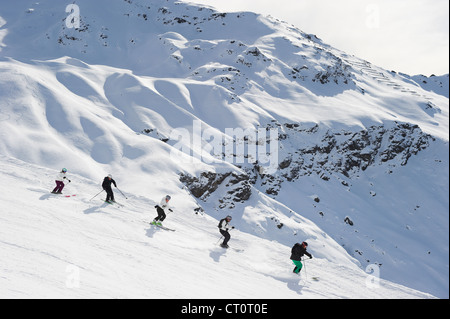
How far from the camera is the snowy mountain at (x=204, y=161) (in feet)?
35.0

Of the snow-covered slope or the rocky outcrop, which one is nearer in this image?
the snow-covered slope

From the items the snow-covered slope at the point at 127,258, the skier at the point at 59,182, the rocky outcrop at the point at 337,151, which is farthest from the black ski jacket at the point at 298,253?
the rocky outcrop at the point at 337,151

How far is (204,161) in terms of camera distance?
32.6 metres

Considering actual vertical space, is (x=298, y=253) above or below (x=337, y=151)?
above

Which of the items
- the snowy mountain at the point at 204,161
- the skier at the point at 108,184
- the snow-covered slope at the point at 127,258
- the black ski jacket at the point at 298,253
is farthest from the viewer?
the skier at the point at 108,184

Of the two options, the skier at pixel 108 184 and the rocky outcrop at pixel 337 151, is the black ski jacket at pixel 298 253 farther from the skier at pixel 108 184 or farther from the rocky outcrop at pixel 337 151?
the rocky outcrop at pixel 337 151

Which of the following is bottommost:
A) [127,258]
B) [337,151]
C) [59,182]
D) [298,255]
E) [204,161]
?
[204,161]

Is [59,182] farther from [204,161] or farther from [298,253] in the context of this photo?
[204,161]

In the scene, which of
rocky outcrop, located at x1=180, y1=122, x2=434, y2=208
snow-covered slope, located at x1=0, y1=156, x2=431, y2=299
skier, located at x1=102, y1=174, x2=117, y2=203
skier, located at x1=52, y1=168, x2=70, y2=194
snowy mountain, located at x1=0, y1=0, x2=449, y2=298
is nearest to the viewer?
snow-covered slope, located at x1=0, y1=156, x2=431, y2=299

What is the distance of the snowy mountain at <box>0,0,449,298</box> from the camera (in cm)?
1067

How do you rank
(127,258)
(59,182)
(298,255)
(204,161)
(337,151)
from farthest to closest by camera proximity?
1. (337,151)
2. (204,161)
3. (59,182)
4. (298,255)
5. (127,258)

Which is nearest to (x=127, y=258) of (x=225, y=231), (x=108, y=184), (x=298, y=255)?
(x=225, y=231)

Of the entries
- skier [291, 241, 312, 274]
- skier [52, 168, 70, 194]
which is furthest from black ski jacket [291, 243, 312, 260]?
skier [52, 168, 70, 194]

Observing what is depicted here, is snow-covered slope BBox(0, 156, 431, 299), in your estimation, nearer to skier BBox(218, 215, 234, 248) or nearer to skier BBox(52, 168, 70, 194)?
skier BBox(218, 215, 234, 248)
